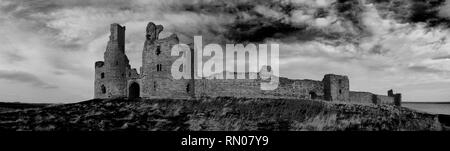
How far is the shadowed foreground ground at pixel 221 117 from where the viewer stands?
11.8 meters

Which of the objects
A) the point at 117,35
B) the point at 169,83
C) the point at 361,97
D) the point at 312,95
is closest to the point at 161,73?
the point at 169,83

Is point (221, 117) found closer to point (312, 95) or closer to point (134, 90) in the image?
point (312, 95)

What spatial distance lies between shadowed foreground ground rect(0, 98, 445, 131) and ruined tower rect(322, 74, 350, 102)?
21959mm

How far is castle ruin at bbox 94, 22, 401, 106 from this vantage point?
32719mm

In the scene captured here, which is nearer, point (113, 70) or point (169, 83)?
point (169, 83)

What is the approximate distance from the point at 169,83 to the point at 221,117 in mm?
19041

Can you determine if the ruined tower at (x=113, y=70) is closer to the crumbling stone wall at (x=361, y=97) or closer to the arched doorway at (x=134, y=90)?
the arched doorway at (x=134, y=90)

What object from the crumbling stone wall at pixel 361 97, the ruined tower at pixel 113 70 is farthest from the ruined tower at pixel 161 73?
the crumbling stone wall at pixel 361 97

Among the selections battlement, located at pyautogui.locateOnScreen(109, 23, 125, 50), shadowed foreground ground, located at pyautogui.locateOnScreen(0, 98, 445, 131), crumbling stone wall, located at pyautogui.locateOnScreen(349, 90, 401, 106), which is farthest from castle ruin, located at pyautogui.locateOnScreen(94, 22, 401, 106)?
shadowed foreground ground, located at pyautogui.locateOnScreen(0, 98, 445, 131)

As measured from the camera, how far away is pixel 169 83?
3256cm

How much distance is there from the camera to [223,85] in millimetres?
33312

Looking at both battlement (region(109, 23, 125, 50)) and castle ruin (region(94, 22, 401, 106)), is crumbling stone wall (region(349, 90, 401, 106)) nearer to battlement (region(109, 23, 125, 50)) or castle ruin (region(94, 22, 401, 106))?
castle ruin (region(94, 22, 401, 106))
